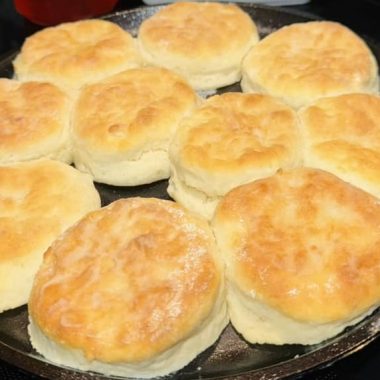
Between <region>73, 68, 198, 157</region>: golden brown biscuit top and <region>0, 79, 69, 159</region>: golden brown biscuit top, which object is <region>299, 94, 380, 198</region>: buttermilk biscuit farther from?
<region>0, 79, 69, 159</region>: golden brown biscuit top

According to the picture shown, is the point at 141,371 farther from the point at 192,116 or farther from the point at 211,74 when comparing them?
the point at 211,74

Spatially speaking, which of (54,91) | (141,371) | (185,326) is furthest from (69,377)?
(54,91)

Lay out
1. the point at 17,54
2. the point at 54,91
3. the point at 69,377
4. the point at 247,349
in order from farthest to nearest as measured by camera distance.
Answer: the point at 17,54, the point at 54,91, the point at 247,349, the point at 69,377

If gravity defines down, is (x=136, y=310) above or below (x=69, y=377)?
above

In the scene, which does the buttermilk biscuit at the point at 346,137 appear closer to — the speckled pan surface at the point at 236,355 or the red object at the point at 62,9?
the speckled pan surface at the point at 236,355

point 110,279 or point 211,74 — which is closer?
point 110,279

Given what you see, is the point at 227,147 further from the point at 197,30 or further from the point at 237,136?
the point at 197,30

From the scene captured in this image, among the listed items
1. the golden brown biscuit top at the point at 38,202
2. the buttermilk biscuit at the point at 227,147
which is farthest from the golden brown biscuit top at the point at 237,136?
the golden brown biscuit top at the point at 38,202
